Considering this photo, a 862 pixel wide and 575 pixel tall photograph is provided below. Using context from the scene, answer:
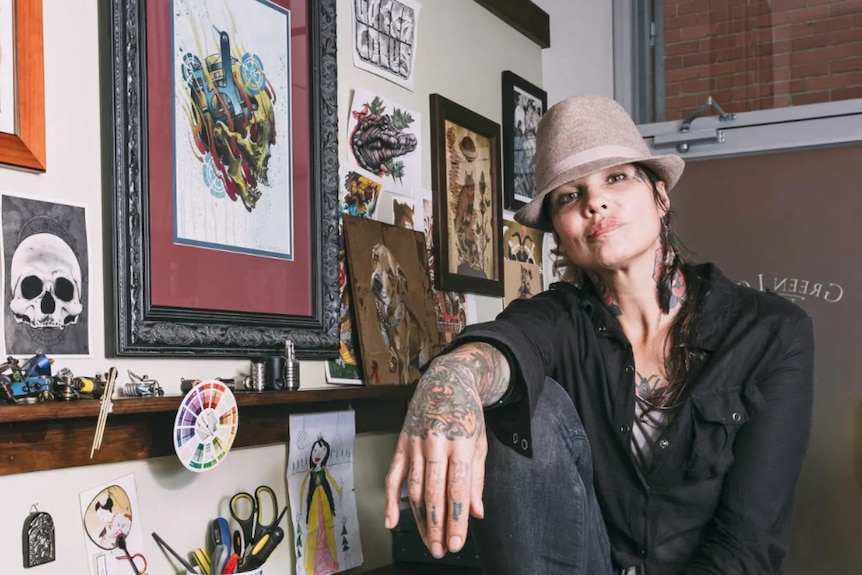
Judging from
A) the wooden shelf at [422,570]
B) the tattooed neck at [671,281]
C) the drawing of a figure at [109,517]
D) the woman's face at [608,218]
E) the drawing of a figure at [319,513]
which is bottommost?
the wooden shelf at [422,570]

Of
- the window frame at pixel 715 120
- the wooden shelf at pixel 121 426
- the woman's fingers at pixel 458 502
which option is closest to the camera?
the woman's fingers at pixel 458 502

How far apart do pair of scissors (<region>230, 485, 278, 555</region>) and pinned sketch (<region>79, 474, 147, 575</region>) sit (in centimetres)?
21

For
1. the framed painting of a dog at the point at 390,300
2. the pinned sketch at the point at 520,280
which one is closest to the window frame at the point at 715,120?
the pinned sketch at the point at 520,280

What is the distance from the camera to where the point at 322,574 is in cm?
188

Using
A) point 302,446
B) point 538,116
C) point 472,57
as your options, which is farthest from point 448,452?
point 538,116

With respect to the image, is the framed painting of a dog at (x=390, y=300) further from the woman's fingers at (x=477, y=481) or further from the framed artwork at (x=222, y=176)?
the woman's fingers at (x=477, y=481)

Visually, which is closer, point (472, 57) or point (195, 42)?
point (195, 42)

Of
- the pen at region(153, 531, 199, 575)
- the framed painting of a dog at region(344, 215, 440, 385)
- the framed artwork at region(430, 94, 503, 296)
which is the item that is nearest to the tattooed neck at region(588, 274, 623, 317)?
the framed painting of a dog at region(344, 215, 440, 385)

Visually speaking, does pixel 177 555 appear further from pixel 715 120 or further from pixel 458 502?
pixel 715 120

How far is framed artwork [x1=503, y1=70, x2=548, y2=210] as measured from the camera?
9.01 ft

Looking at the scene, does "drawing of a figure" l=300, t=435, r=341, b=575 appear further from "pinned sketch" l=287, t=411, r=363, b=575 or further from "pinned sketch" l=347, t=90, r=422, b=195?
"pinned sketch" l=347, t=90, r=422, b=195

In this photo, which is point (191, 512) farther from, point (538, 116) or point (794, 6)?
point (794, 6)

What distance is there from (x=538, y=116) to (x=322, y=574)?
1.63 m

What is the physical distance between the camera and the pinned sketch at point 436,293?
2.29 metres
